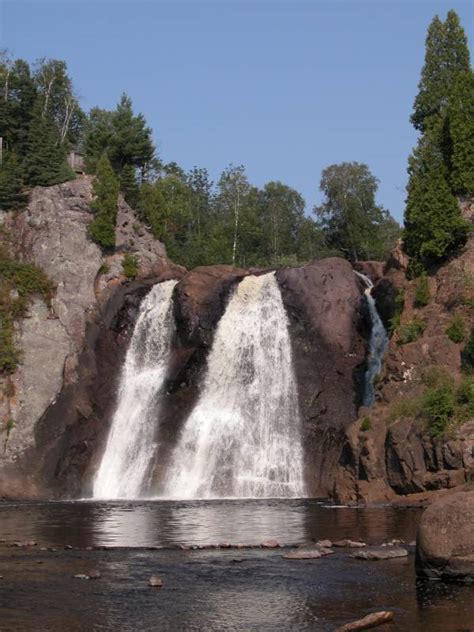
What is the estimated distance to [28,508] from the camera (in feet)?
172

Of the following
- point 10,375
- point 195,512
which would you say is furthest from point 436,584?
point 10,375

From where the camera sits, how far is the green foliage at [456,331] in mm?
52594

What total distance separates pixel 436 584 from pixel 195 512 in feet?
73.3

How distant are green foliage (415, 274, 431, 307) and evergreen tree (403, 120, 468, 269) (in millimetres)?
2246

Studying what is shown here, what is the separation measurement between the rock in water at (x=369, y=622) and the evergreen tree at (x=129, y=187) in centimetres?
6850

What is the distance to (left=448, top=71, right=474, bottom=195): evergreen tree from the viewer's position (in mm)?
61188

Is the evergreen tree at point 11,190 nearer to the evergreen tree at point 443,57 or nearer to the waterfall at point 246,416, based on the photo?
the waterfall at point 246,416

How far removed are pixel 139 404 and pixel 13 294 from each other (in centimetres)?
1465

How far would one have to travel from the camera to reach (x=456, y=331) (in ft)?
173

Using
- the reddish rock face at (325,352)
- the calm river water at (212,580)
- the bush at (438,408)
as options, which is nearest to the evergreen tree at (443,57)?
the reddish rock face at (325,352)

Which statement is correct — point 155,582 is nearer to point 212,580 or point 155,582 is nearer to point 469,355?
point 212,580

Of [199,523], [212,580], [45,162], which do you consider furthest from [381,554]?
[45,162]

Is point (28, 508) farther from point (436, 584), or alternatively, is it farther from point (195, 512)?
point (436, 584)

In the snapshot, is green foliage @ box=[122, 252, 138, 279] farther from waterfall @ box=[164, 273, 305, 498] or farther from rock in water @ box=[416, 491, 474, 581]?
rock in water @ box=[416, 491, 474, 581]
